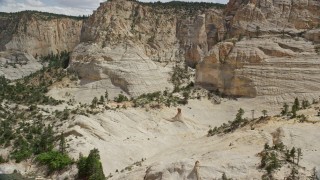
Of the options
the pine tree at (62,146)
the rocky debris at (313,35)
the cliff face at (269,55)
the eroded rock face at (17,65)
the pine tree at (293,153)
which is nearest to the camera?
the pine tree at (293,153)

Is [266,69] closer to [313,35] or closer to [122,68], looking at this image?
[313,35]

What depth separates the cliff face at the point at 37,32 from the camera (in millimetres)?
144125

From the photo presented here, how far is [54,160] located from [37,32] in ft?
301

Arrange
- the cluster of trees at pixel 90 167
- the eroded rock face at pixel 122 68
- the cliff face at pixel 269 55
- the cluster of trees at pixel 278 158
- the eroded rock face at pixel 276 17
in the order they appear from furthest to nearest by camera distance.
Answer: the eroded rock face at pixel 122 68 < the eroded rock face at pixel 276 17 < the cliff face at pixel 269 55 < the cluster of trees at pixel 90 167 < the cluster of trees at pixel 278 158

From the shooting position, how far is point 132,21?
11169 cm

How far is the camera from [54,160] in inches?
2344

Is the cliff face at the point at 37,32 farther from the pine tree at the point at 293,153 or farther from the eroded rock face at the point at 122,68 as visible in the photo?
the pine tree at the point at 293,153

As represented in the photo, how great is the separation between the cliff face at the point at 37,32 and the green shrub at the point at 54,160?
84830 mm

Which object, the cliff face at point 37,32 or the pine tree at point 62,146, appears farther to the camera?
the cliff face at point 37,32

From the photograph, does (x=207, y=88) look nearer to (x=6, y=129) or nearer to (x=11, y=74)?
(x=6, y=129)

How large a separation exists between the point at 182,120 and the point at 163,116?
2.52 meters

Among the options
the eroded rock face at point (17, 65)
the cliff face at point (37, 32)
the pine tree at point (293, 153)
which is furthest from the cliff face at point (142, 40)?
the pine tree at point (293, 153)

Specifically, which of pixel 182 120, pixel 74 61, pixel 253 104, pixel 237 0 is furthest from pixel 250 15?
pixel 74 61

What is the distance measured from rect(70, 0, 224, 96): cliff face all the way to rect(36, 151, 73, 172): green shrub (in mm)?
31159
